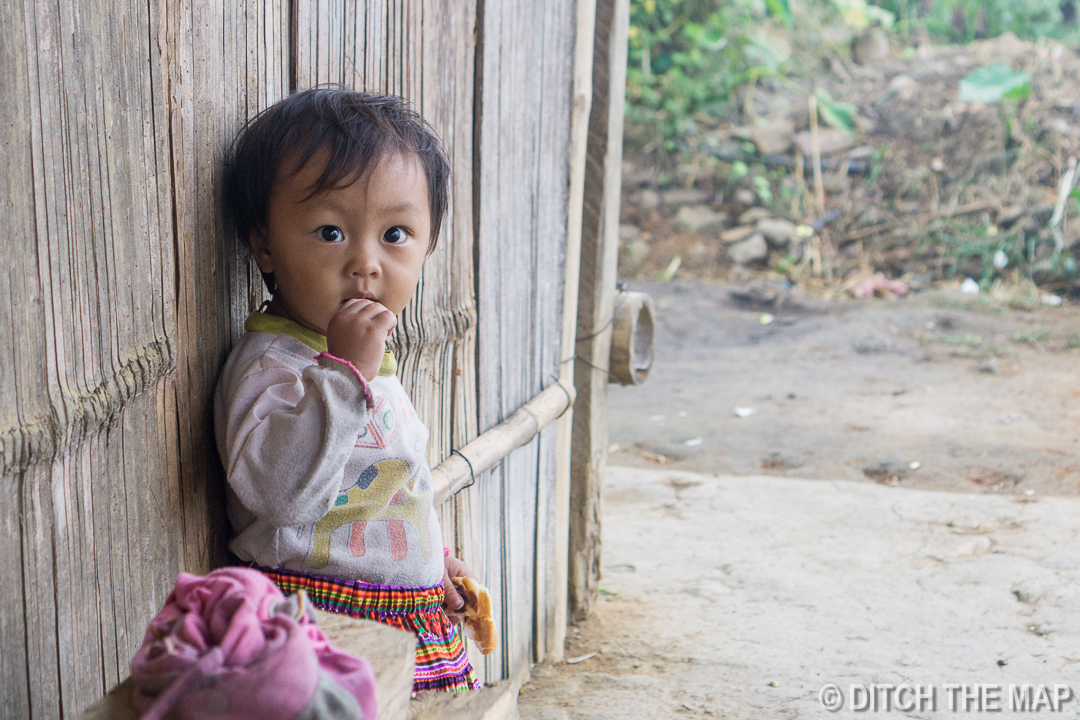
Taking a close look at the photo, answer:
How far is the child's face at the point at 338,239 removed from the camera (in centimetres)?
127

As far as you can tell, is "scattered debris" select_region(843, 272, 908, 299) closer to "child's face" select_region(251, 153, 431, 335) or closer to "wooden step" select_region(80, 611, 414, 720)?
"child's face" select_region(251, 153, 431, 335)

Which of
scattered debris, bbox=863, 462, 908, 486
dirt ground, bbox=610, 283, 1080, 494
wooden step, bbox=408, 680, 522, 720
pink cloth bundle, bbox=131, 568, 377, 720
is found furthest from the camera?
dirt ground, bbox=610, 283, 1080, 494

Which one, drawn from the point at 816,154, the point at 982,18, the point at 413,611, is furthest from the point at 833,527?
the point at 982,18

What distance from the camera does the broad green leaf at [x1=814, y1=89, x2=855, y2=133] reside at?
10.3 meters

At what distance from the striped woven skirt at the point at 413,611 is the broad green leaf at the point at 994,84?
9.87 metres

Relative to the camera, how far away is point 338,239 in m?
1.29

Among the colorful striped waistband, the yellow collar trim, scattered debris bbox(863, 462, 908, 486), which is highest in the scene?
the yellow collar trim

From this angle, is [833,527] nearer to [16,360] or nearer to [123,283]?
[123,283]

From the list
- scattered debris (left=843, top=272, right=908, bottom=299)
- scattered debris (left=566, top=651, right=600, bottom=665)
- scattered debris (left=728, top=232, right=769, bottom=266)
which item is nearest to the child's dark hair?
scattered debris (left=566, top=651, right=600, bottom=665)

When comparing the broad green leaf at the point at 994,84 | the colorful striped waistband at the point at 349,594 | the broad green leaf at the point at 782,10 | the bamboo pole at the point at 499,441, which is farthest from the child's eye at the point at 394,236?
the broad green leaf at the point at 782,10

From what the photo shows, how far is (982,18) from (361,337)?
531 inches

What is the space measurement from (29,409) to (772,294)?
8345 mm

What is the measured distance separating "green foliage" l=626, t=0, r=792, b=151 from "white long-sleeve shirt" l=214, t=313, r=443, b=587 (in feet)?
32.0

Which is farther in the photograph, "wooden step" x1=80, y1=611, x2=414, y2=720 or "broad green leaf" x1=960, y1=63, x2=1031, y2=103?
"broad green leaf" x1=960, y1=63, x2=1031, y2=103
